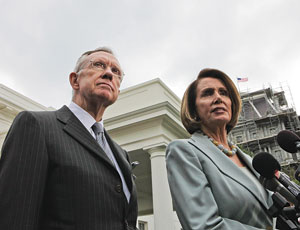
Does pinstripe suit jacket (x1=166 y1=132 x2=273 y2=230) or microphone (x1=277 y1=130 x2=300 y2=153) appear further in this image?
microphone (x1=277 y1=130 x2=300 y2=153)

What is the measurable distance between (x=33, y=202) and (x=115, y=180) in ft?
1.94

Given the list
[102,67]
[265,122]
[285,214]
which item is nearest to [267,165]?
[285,214]

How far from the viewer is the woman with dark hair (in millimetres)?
1901

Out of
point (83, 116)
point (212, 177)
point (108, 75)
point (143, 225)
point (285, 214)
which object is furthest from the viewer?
point (143, 225)

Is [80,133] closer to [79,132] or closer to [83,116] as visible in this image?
[79,132]

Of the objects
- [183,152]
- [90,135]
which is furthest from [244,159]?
[90,135]

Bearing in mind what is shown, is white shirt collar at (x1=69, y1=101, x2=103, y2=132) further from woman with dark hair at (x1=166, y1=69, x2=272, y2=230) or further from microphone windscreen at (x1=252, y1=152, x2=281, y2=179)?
microphone windscreen at (x1=252, y1=152, x2=281, y2=179)

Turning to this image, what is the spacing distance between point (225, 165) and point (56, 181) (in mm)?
1175

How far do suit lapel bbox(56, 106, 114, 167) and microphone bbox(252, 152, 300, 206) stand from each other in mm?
1012

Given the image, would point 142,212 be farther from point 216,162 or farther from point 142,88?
point 216,162

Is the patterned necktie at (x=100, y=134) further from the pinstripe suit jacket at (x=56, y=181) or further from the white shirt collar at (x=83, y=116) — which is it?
the pinstripe suit jacket at (x=56, y=181)

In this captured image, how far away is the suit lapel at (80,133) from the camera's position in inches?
84.7

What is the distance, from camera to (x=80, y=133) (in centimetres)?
222

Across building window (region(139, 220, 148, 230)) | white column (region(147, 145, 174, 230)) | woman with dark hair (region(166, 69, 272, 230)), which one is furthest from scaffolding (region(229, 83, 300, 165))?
woman with dark hair (region(166, 69, 272, 230))
